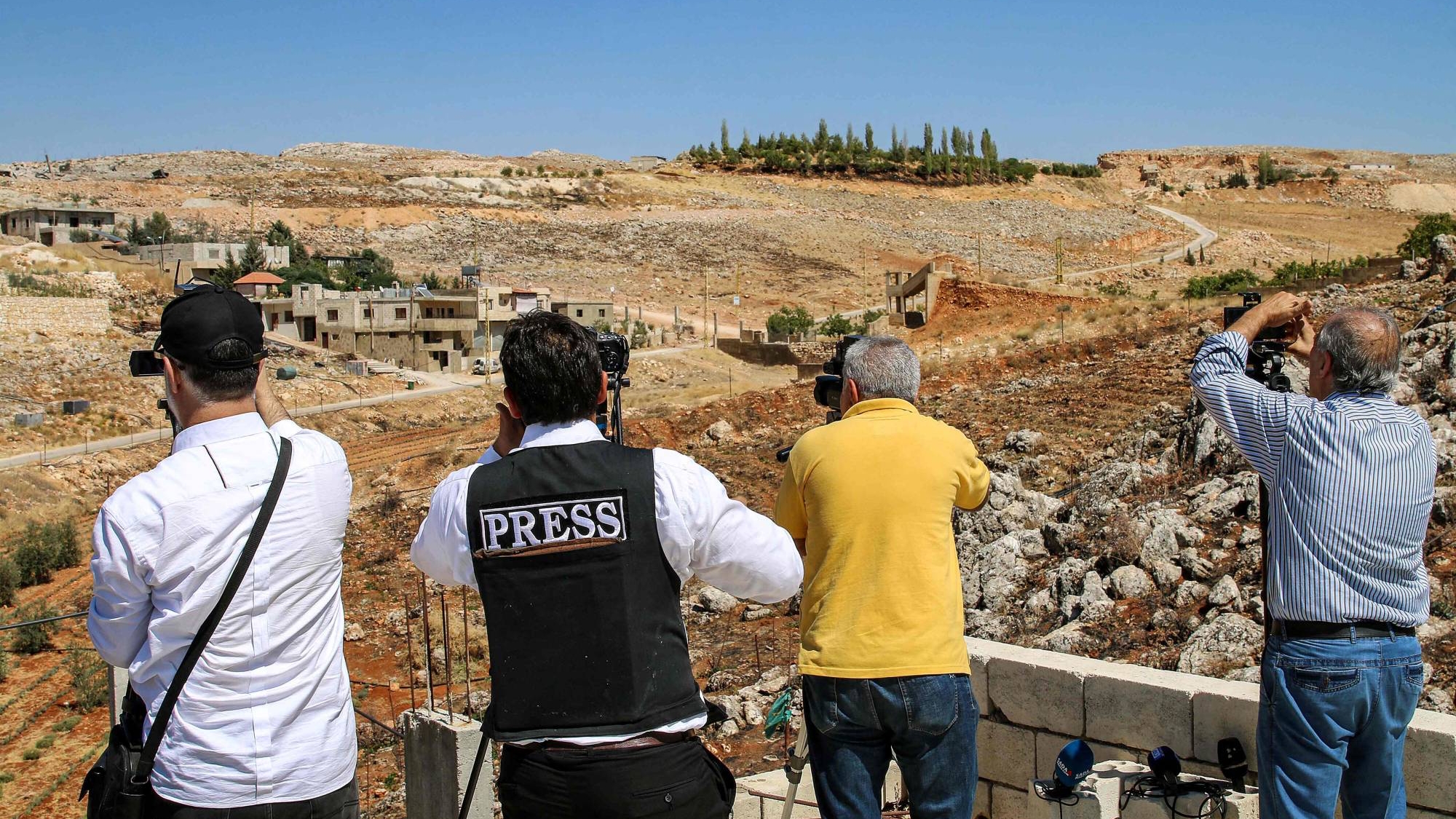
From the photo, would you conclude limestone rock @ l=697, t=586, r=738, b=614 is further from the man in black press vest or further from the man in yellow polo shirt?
the man in black press vest

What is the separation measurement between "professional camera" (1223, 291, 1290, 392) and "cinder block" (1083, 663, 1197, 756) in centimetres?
110


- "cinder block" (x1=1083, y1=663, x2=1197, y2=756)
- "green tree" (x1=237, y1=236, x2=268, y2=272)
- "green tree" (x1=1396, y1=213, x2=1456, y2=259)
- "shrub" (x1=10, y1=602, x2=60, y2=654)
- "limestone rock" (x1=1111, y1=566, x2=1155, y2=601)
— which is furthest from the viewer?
"green tree" (x1=237, y1=236, x2=268, y2=272)

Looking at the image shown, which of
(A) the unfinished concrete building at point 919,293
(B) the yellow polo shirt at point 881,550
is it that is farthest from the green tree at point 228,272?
(B) the yellow polo shirt at point 881,550

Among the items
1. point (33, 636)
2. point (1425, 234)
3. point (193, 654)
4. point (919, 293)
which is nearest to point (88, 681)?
point (33, 636)

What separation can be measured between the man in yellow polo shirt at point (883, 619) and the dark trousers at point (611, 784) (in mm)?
632

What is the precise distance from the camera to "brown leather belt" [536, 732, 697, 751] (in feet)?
7.82

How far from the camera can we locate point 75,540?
18344 mm

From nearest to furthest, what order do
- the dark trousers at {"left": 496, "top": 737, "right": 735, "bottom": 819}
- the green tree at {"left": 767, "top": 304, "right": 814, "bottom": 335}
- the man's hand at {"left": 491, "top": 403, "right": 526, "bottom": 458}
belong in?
the dark trousers at {"left": 496, "top": 737, "right": 735, "bottom": 819}, the man's hand at {"left": 491, "top": 403, "right": 526, "bottom": 458}, the green tree at {"left": 767, "top": 304, "right": 814, "bottom": 335}

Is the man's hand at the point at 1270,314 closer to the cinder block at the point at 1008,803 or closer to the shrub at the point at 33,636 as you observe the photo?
the cinder block at the point at 1008,803

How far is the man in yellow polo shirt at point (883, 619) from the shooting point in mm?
2936

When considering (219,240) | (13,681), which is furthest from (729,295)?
(13,681)

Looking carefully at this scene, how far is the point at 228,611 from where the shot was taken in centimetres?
244

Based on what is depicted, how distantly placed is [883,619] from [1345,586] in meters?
1.19

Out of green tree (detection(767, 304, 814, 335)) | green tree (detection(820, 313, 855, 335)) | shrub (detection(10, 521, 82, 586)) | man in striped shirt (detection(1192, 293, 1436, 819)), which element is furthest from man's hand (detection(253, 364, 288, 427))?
green tree (detection(767, 304, 814, 335))
